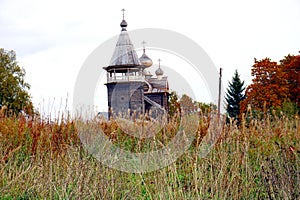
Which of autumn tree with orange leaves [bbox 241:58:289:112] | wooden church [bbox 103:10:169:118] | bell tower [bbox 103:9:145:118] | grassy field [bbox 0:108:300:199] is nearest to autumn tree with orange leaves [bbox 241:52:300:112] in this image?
autumn tree with orange leaves [bbox 241:58:289:112]

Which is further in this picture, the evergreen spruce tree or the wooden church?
the evergreen spruce tree

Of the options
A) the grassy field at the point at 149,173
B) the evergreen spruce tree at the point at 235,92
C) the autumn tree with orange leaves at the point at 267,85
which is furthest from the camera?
the evergreen spruce tree at the point at 235,92

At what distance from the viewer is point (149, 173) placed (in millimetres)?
4633

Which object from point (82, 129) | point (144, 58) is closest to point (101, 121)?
point (82, 129)

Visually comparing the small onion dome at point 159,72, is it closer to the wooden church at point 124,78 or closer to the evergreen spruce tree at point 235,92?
the evergreen spruce tree at point 235,92

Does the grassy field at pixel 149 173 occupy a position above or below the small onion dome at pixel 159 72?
below

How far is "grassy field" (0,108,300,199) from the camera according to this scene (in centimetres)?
360

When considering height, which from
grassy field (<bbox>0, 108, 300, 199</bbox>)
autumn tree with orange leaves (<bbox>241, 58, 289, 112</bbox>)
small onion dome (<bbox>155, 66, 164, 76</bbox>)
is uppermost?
small onion dome (<bbox>155, 66, 164, 76</bbox>)

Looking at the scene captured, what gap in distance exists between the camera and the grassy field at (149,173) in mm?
3598

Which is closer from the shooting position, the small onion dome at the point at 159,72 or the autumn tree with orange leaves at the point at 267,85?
the autumn tree with orange leaves at the point at 267,85

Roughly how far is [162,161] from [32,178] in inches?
56.3

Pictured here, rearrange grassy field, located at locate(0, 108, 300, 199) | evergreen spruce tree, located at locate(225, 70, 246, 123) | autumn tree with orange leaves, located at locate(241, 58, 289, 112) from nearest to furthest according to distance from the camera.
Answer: grassy field, located at locate(0, 108, 300, 199), autumn tree with orange leaves, located at locate(241, 58, 289, 112), evergreen spruce tree, located at locate(225, 70, 246, 123)

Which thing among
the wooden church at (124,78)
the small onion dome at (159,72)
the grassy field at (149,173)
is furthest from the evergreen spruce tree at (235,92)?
the grassy field at (149,173)

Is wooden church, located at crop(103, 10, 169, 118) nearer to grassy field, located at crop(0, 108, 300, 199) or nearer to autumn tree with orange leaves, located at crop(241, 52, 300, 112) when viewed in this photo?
autumn tree with orange leaves, located at crop(241, 52, 300, 112)
